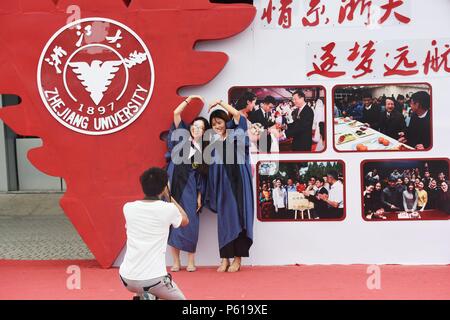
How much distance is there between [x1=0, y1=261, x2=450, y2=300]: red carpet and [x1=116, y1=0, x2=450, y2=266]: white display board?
0.16 metres

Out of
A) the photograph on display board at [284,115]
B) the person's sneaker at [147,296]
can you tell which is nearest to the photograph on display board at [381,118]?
the photograph on display board at [284,115]

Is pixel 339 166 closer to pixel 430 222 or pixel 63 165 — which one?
pixel 430 222

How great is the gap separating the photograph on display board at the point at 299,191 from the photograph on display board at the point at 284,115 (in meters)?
0.18

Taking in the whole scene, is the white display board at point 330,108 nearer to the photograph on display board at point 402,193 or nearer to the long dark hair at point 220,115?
the photograph on display board at point 402,193

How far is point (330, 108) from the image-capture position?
7305mm

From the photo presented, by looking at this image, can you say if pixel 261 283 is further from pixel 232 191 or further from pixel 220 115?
pixel 220 115

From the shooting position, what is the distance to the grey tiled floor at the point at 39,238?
879 cm

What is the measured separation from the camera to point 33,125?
7.35m

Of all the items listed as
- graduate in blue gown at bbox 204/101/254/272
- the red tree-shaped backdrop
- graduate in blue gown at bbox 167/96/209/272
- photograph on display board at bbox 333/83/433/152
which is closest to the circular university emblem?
the red tree-shaped backdrop

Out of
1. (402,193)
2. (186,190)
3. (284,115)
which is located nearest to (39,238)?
(186,190)

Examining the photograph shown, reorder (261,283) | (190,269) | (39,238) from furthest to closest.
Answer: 1. (39,238)
2. (190,269)
3. (261,283)

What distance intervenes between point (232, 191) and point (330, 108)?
4.30 ft

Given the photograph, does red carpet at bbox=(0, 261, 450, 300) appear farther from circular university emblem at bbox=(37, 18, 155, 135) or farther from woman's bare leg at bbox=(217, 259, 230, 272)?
circular university emblem at bbox=(37, 18, 155, 135)

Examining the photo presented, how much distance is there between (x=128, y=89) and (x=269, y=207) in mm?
1867
